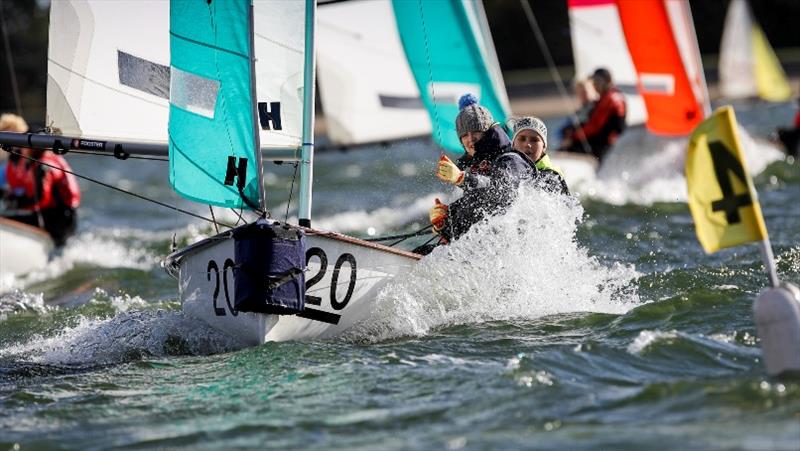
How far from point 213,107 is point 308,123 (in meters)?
0.44

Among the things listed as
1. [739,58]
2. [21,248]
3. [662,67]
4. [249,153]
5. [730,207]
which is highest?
[739,58]

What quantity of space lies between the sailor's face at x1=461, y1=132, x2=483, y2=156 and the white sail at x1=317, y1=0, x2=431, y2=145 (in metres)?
5.94

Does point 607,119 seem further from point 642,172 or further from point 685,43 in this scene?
point 685,43

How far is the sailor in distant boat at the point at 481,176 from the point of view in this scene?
21.0ft

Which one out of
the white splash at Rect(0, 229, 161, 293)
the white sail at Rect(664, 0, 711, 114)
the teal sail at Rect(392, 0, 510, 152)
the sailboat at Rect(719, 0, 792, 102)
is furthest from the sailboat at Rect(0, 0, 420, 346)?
the sailboat at Rect(719, 0, 792, 102)

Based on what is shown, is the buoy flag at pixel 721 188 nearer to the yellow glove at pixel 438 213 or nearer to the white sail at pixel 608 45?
the yellow glove at pixel 438 213

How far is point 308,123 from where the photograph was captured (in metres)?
6.12

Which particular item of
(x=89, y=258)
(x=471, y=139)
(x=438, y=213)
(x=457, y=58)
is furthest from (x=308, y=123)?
(x=457, y=58)

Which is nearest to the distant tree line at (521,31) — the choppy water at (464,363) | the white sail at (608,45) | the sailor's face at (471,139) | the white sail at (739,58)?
the white sail at (739,58)

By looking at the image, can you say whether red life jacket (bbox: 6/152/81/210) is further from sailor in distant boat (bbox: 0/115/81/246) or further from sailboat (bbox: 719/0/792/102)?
sailboat (bbox: 719/0/792/102)

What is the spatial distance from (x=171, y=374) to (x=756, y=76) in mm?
18348

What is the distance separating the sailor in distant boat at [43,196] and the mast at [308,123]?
472 cm

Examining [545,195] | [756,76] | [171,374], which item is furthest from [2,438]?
[756,76]

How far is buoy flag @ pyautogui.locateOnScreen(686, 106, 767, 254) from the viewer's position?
491cm
